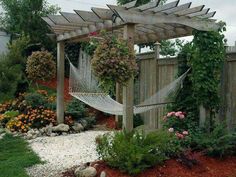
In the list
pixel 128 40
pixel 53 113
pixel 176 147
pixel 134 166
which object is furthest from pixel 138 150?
pixel 53 113

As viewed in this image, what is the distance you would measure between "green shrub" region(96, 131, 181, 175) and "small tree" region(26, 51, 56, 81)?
10.1 ft

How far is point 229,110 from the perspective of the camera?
5.28 meters

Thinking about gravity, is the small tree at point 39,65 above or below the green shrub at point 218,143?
above

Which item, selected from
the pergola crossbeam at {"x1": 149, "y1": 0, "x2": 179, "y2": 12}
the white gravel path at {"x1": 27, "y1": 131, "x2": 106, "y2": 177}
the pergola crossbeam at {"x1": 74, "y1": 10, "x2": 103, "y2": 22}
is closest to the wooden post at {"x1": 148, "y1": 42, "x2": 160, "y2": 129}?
the white gravel path at {"x1": 27, "y1": 131, "x2": 106, "y2": 177}

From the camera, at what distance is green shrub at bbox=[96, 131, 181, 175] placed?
383 cm

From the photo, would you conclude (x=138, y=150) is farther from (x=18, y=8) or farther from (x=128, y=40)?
(x=18, y=8)

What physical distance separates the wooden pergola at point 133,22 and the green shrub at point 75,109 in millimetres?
1563

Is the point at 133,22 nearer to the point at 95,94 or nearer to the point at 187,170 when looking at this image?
the point at 187,170

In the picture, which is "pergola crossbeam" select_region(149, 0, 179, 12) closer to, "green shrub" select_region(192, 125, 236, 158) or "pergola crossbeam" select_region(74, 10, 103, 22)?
"pergola crossbeam" select_region(74, 10, 103, 22)

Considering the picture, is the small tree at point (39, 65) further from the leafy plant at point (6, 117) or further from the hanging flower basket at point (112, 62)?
the hanging flower basket at point (112, 62)

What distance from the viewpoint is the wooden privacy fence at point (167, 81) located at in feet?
17.2

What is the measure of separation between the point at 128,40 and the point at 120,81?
65 centimetres

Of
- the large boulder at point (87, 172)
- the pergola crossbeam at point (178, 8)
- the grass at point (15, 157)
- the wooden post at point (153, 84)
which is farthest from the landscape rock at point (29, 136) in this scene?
the pergola crossbeam at point (178, 8)

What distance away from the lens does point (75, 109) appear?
8.07 meters
